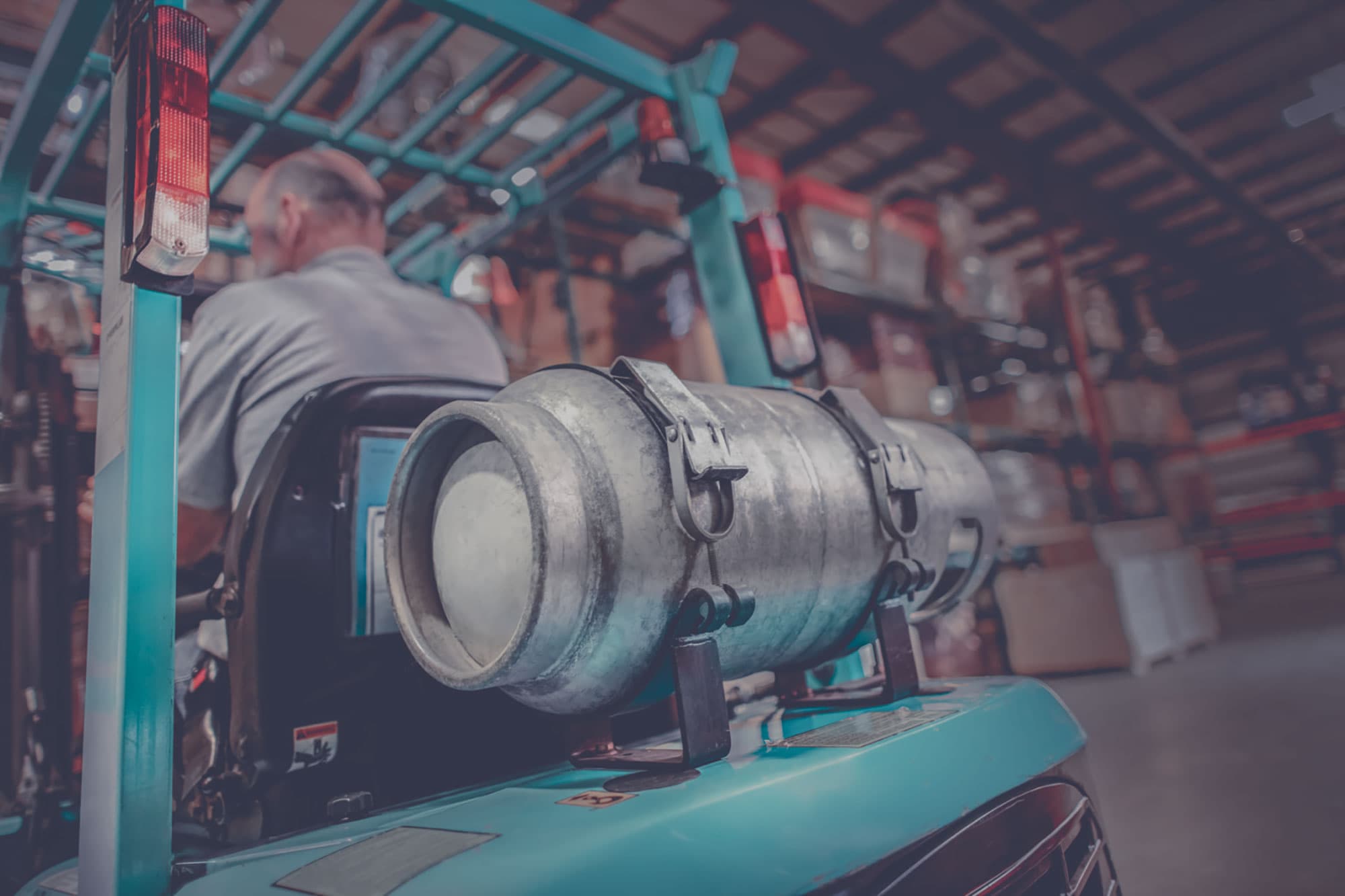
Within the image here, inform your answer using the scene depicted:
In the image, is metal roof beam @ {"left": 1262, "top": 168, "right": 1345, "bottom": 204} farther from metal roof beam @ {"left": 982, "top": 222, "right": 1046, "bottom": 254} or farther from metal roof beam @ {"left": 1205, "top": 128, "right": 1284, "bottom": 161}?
metal roof beam @ {"left": 982, "top": 222, "right": 1046, "bottom": 254}

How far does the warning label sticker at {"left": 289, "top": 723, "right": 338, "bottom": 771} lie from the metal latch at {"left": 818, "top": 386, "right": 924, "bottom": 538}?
0.82 meters

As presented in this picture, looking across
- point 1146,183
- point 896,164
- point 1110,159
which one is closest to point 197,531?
point 896,164

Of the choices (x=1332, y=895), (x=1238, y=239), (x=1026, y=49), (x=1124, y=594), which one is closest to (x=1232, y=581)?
(x=1238, y=239)

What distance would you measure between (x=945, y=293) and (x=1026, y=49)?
4.75 ft

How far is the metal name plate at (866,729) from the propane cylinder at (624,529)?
106 mm

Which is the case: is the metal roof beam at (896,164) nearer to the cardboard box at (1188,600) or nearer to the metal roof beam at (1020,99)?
the metal roof beam at (1020,99)

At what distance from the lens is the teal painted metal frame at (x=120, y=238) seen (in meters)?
0.89

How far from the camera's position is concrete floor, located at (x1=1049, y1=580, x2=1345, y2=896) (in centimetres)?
177

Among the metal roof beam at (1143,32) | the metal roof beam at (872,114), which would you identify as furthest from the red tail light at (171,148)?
the metal roof beam at (1143,32)

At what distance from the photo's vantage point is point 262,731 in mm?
1062

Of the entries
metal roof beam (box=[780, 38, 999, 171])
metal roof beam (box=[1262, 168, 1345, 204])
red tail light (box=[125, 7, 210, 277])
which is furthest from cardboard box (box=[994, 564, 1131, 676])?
metal roof beam (box=[1262, 168, 1345, 204])

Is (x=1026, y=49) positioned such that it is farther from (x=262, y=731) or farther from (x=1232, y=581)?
(x=1232, y=581)

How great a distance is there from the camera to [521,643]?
77 centimetres

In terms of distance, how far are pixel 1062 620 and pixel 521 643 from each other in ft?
16.6
